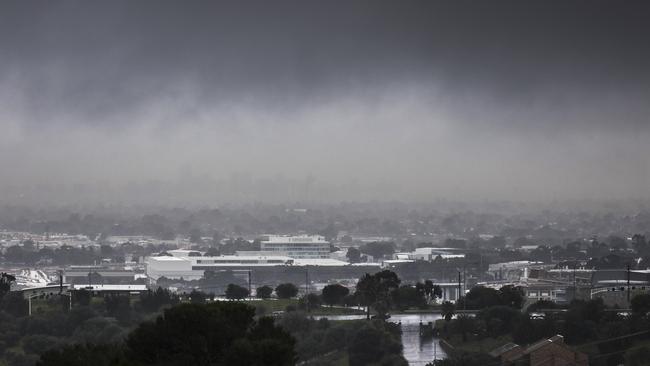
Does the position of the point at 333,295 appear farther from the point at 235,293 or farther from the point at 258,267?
the point at 258,267

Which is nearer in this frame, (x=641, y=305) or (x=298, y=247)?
(x=641, y=305)

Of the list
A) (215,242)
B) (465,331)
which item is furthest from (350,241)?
(465,331)

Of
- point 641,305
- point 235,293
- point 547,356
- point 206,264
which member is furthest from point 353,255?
point 547,356

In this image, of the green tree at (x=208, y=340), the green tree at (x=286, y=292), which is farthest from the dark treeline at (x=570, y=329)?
the green tree at (x=286, y=292)

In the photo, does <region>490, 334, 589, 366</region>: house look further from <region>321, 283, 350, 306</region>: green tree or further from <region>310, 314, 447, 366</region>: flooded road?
<region>321, 283, 350, 306</region>: green tree

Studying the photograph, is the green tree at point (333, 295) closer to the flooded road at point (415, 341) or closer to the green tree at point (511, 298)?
the flooded road at point (415, 341)

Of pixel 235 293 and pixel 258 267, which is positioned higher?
pixel 235 293

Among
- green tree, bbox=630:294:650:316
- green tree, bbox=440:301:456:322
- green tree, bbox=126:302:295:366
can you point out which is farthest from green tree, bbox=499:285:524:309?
green tree, bbox=126:302:295:366
